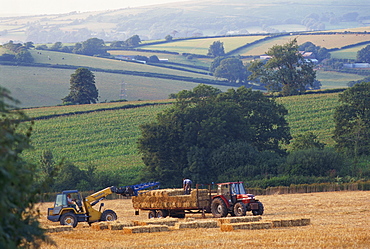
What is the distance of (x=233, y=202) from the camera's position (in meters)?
31.9

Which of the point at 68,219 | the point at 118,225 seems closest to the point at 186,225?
the point at 118,225

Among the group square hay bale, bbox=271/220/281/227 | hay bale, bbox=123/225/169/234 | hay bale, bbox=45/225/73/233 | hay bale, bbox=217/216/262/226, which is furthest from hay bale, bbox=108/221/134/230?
square hay bale, bbox=271/220/281/227

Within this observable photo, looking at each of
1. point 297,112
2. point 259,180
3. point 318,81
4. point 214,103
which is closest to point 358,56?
point 318,81

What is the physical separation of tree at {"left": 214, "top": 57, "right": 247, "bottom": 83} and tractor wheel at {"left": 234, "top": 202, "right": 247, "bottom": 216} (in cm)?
14545

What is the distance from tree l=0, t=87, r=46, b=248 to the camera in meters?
10.3

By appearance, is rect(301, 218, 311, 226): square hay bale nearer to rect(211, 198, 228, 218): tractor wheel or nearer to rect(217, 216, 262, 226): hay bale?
rect(217, 216, 262, 226): hay bale

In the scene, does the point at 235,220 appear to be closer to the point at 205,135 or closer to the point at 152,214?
the point at 152,214

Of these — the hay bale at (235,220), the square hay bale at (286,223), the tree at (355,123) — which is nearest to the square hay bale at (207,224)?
the hay bale at (235,220)

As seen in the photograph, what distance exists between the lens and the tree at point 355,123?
6775cm

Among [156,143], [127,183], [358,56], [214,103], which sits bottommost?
[127,183]

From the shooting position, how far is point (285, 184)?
55625 mm

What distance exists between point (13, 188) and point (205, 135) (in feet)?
180

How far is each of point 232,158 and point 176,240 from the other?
41499 mm

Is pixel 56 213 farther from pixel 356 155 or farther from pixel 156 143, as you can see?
pixel 356 155
